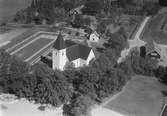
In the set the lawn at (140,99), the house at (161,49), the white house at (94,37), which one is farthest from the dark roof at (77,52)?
the house at (161,49)

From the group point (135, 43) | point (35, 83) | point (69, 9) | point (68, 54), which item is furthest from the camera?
point (69, 9)

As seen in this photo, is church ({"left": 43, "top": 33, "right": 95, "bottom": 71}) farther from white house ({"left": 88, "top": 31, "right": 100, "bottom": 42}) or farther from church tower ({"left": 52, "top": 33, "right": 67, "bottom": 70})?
white house ({"left": 88, "top": 31, "right": 100, "bottom": 42})

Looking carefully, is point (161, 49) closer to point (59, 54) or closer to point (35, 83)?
point (59, 54)

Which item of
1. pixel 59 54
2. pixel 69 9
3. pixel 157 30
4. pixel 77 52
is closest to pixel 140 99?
pixel 77 52

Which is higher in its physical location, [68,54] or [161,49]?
[68,54]

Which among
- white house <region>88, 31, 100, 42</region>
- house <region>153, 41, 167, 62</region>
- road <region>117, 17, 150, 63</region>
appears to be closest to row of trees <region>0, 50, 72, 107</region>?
road <region>117, 17, 150, 63</region>

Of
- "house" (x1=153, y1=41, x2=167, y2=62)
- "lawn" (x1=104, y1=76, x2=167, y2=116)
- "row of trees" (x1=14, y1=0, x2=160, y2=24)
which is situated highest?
"row of trees" (x1=14, y1=0, x2=160, y2=24)

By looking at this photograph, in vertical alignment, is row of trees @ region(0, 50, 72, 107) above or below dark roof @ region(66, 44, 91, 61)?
below

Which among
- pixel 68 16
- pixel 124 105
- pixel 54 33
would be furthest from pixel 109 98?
pixel 68 16
